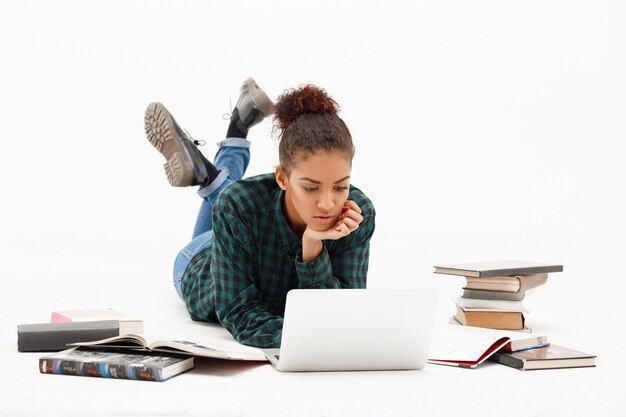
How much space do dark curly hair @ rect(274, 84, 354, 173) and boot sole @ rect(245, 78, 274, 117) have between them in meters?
1.44

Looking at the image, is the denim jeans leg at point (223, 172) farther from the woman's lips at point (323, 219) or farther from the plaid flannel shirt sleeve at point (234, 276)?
the woman's lips at point (323, 219)

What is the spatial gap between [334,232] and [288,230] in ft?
1.16

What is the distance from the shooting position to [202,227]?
13.7 ft

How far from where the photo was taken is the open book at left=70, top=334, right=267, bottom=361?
2.29 meters

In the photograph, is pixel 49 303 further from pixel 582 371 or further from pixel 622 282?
pixel 622 282

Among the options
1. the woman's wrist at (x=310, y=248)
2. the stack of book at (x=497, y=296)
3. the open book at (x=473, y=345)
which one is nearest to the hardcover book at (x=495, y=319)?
the stack of book at (x=497, y=296)

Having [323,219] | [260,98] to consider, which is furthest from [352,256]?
[260,98]

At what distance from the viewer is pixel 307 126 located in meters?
2.71

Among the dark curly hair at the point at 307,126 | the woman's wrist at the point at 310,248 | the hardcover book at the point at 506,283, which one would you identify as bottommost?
the hardcover book at the point at 506,283

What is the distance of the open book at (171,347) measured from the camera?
2.29m

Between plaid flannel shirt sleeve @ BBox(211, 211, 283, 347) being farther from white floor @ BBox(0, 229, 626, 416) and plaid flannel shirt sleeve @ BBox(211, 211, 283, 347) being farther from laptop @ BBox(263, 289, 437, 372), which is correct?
laptop @ BBox(263, 289, 437, 372)

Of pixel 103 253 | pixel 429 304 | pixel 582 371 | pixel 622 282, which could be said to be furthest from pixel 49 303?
pixel 622 282

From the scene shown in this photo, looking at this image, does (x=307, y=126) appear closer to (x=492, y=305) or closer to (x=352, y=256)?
(x=352, y=256)

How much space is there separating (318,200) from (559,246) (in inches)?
142
